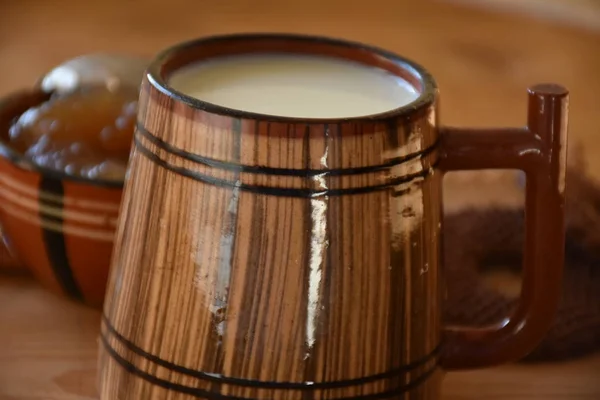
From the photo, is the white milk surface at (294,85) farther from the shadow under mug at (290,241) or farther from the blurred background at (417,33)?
the blurred background at (417,33)

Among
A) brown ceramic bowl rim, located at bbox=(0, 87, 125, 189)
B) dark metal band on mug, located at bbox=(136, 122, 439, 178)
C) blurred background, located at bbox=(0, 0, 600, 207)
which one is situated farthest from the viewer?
blurred background, located at bbox=(0, 0, 600, 207)

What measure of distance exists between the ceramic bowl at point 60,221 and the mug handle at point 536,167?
0.55ft

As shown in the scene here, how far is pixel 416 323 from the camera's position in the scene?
314 mm

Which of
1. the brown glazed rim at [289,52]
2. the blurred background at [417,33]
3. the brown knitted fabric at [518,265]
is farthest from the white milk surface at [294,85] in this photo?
the blurred background at [417,33]

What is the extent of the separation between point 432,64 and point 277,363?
699 mm

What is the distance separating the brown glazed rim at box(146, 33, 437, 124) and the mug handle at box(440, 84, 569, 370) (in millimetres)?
27

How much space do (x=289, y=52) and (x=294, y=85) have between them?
0.07 feet

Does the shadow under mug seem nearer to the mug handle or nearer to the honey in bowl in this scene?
the mug handle

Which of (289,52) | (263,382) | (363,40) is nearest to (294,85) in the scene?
(289,52)

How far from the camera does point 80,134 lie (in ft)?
1.48

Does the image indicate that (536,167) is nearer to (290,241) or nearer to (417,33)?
(290,241)

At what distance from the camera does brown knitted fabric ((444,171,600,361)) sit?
44 cm

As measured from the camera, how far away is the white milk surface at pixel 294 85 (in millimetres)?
331

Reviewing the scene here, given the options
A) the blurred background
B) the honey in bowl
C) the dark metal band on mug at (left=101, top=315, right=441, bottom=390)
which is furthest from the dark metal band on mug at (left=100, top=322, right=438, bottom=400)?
the blurred background
